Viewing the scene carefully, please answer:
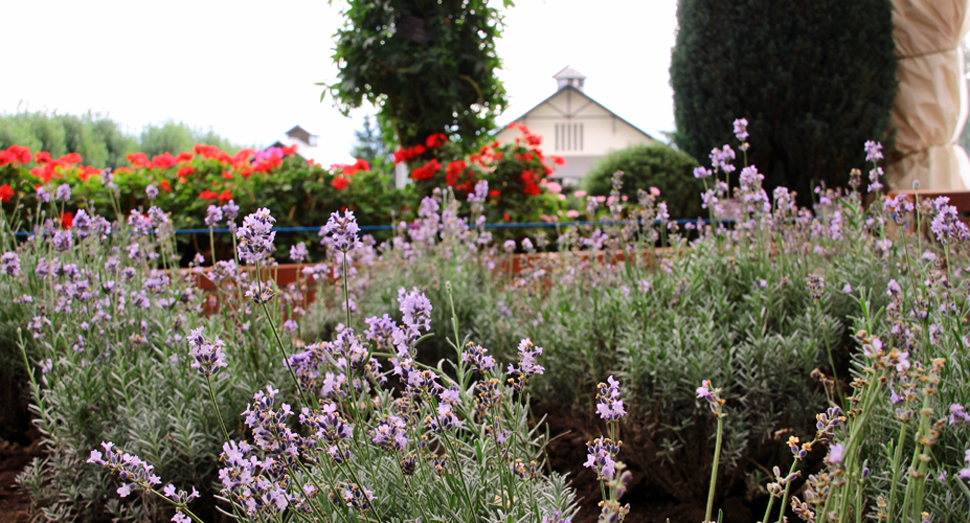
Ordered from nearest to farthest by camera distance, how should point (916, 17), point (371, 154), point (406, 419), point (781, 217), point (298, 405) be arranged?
point (406, 419) < point (298, 405) < point (781, 217) < point (916, 17) < point (371, 154)

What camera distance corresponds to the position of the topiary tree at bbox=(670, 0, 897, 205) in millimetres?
5719

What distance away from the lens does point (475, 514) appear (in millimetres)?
1094

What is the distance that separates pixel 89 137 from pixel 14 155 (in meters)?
6.28

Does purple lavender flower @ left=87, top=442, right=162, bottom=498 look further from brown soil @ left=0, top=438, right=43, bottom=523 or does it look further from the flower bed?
brown soil @ left=0, top=438, right=43, bottom=523

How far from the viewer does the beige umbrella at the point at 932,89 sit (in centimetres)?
588

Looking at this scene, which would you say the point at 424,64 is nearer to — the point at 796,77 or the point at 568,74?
the point at 796,77

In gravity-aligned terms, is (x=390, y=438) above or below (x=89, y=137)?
below

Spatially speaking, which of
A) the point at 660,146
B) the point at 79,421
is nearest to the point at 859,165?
the point at 660,146

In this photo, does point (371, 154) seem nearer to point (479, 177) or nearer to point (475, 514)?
point (479, 177)

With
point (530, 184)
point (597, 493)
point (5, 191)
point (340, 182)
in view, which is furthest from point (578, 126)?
point (597, 493)

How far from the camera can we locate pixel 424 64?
5414mm

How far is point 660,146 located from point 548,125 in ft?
58.9

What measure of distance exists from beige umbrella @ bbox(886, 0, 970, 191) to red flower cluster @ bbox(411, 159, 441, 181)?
15.9 ft

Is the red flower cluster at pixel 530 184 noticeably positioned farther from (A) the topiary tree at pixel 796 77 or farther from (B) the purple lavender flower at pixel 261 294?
(B) the purple lavender flower at pixel 261 294
